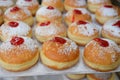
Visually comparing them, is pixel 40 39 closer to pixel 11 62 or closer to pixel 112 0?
pixel 11 62

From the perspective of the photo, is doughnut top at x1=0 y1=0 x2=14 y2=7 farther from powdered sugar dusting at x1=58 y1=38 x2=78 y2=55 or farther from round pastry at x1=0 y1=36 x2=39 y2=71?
powdered sugar dusting at x1=58 y1=38 x2=78 y2=55

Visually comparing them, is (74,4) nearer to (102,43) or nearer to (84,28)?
(84,28)

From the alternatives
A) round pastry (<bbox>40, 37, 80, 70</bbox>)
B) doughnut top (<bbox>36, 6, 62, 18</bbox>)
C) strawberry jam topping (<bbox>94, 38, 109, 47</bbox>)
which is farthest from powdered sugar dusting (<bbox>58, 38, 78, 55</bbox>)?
doughnut top (<bbox>36, 6, 62, 18</bbox>)

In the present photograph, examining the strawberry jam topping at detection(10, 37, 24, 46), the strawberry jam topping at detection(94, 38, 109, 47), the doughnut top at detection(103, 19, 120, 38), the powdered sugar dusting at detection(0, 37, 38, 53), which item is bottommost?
the powdered sugar dusting at detection(0, 37, 38, 53)

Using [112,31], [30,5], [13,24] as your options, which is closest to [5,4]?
[30,5]

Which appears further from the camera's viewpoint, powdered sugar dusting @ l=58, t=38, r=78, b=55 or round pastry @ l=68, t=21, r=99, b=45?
round pastry @ l=68, t=21, r=99, b=45

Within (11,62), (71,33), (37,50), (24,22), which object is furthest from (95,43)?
(24,22)
